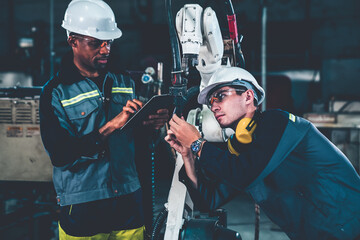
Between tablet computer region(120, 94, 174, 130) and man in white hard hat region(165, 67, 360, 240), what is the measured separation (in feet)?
0.37

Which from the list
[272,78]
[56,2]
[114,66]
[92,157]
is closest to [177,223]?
[92,157]

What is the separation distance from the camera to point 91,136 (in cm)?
151

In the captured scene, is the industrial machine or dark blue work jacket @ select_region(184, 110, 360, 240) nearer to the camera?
dark blue work jacket @ select_region(184, 110, 360, 240)

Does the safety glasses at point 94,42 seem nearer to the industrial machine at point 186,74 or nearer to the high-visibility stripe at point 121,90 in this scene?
the high-visibility stripe at point 121,90

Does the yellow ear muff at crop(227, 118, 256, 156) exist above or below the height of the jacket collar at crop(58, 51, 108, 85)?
below

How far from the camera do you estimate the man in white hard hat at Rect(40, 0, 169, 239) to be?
1.50 metres

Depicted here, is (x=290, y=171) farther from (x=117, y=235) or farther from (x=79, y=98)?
(x=79, y=98)

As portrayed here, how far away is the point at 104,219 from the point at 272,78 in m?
5.57

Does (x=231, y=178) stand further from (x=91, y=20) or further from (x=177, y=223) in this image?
(x=91, y=20)

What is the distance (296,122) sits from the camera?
1.36m

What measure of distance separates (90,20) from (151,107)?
25.3 inches

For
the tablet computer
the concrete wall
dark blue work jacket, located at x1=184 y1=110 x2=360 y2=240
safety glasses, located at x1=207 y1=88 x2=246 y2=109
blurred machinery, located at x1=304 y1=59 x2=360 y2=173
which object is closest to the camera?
dark blue work jacket, located at x1=184 y1=110 x2=360 y2=240

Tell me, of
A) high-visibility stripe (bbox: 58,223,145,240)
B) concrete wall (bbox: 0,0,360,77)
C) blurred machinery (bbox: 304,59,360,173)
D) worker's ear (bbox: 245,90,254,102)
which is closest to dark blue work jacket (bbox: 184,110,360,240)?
worker's ear (bbox: 245,90,254,102)

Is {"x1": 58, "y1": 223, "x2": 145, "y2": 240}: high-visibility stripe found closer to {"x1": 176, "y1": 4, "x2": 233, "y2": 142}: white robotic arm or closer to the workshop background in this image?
the workshop background
